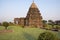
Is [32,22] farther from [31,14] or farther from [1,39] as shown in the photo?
[1,39]

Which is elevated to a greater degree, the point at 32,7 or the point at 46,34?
the point at 32,7

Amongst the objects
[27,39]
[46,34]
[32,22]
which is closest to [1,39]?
[27,39]

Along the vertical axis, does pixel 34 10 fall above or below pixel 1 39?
above

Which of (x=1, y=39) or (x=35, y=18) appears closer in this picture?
(x=1, y=39)

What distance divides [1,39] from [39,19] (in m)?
6.07

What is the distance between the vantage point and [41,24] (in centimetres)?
1182

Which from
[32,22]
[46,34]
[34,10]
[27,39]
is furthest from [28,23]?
[46,34]

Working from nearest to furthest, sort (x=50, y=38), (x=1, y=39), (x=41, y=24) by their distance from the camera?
(x=50, y=38) < (x=1, y=39) < (x=41, y=24)

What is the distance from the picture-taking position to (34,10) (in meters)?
12.2

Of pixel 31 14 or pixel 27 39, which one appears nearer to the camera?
pixel 27 39

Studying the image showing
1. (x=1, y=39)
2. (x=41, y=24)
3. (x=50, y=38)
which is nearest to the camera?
(x=50, y=38)

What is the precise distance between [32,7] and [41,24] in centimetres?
149

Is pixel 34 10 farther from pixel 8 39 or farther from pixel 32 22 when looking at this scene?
pixel 8 39

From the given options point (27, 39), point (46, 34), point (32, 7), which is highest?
point (32, 7)
